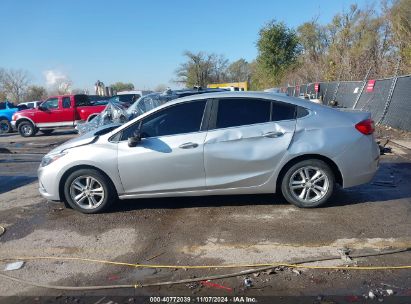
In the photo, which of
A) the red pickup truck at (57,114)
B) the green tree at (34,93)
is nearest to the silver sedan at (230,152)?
the red pickup truck at (57,114)

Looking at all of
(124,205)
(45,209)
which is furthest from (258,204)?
(45,209)

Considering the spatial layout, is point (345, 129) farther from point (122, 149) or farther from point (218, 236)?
point (122, 149)

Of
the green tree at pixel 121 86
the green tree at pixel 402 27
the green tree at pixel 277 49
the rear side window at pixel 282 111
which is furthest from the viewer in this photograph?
the green tree at pixel 121 86

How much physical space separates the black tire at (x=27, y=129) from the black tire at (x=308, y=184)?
54.6 ft

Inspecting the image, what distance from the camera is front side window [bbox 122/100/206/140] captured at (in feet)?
18.1

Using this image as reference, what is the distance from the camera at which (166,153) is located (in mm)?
5371

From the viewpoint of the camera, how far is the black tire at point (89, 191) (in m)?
5.61

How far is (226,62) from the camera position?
83.9 metres

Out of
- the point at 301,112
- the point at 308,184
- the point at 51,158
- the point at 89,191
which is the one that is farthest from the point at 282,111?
the point at 51,158

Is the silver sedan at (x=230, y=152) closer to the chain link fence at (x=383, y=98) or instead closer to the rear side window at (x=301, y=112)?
the rear side window at (x=301, y=112)

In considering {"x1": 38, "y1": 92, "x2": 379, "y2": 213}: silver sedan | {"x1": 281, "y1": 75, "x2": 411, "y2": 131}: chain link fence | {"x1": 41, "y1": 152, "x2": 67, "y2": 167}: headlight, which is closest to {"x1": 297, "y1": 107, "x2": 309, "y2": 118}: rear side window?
{"x1": 38, "y1": 92, "x2": 379, "y2": 213}: silver sedan

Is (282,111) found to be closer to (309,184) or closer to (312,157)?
(312,157)

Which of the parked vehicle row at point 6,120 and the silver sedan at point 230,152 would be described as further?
the parked vehicle row at point 6,120

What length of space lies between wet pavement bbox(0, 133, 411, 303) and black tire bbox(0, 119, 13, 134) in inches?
699
